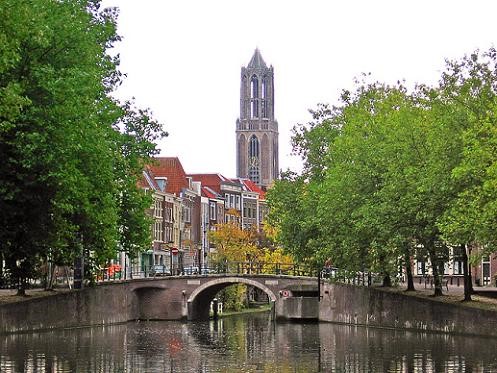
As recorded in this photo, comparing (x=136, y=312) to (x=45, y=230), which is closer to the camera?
(x=45, y=230)

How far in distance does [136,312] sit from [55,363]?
44052mm

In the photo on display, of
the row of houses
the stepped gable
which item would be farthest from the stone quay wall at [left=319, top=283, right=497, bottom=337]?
the stepped gable

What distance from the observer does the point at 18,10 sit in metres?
31.2

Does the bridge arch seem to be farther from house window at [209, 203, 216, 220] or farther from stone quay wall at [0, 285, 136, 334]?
house window at [209, 203, 216, 220]

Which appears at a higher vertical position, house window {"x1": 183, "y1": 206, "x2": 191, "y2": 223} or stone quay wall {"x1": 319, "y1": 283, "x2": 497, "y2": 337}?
house window {"x1": 183, "y1": 206, "x2": 191, "y2": 223}

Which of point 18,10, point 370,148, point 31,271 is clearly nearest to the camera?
point 18,10

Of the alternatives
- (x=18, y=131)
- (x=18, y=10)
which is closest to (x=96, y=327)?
(x=18, y=131)

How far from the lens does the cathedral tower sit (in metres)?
191

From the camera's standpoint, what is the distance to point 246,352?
4119 centimetres

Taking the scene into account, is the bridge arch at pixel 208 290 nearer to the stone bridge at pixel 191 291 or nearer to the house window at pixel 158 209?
the stone bridge at pixel 191 291

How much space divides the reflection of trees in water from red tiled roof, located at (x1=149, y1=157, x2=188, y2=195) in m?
62.2

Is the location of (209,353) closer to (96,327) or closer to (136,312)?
(96,327)

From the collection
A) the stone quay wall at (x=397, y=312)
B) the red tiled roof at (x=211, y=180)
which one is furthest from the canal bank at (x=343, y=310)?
the red tiled roof at (x=211, y=180)

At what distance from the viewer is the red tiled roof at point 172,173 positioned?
115 metres
